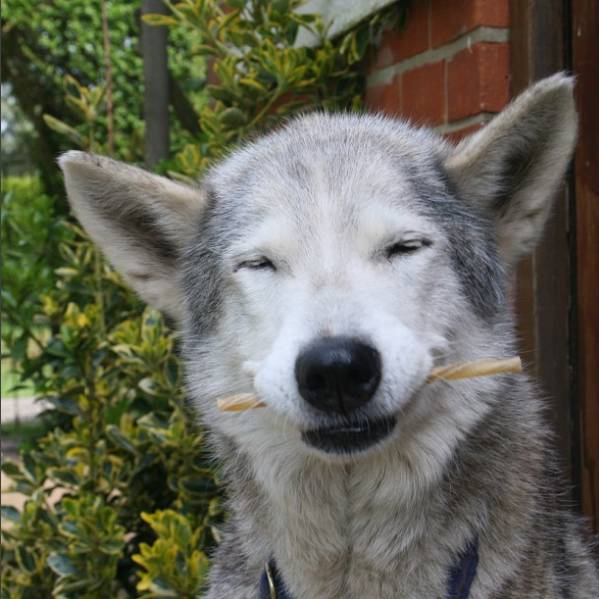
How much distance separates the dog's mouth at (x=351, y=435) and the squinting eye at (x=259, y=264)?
455mm

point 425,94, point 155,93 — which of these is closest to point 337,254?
point 425,94

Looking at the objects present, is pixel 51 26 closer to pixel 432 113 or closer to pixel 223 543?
pixel 432 113

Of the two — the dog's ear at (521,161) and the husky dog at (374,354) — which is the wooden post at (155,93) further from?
the dog's ear at (521,161)

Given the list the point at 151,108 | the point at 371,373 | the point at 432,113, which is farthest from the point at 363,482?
the point at 151,108

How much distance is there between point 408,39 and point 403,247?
1.88 m

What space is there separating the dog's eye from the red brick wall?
123 centimetres

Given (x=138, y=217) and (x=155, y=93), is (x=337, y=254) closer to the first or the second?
(x=138, y=217)

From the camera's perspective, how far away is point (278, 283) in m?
2.25

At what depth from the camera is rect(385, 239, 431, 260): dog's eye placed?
222cm

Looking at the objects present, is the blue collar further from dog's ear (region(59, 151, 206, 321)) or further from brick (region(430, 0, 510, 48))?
brick (region(430, 0, 510, 48))

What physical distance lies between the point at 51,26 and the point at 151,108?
10.5 meters

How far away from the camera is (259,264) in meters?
2.33

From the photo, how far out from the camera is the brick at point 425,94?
11.7 ft

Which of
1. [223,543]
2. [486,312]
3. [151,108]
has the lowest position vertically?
[223,543]
